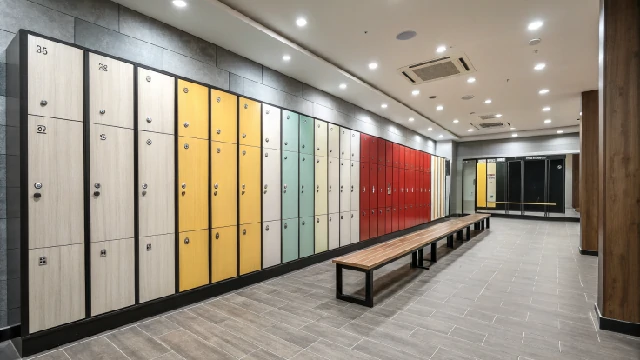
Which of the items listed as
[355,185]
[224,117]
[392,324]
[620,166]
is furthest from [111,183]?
[620,166]

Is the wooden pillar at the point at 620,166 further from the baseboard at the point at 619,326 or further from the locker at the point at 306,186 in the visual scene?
the locker at the point at 306,186

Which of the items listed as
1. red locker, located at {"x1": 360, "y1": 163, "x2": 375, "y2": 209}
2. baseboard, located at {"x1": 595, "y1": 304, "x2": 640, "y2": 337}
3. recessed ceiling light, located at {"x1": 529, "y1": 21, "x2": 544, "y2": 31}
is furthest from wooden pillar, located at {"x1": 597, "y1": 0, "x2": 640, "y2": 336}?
red locker, located at {"x1": 360, "y1": 163, "x2": 375, "y2": 209}

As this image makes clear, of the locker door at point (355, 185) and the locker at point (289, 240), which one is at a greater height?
the locker door at point (355, 185)

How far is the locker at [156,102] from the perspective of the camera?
3076 mm

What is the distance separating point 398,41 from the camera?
13.6 feet

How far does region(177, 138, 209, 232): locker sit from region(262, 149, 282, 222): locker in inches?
38.2

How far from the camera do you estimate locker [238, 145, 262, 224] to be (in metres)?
4.10

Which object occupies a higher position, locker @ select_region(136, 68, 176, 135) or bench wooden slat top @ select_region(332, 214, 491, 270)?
locker @ select_region(136, 68, 176, 135)

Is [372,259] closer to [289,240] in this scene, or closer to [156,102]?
[289,240]

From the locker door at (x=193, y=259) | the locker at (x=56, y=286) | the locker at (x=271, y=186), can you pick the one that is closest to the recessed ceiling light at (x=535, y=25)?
the locker at (x=271, y=186)

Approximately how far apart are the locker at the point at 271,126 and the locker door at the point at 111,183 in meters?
1.83

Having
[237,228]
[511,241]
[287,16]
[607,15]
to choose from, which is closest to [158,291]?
[237,228]

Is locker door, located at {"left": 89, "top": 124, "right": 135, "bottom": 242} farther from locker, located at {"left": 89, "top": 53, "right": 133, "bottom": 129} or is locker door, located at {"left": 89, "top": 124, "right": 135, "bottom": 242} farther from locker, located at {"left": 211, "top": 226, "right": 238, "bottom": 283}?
locker, located at {"left": 211, "top": 226, "right": 238, "bottom": 283}

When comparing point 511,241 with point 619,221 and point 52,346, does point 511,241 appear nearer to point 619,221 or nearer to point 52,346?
point 619,221
